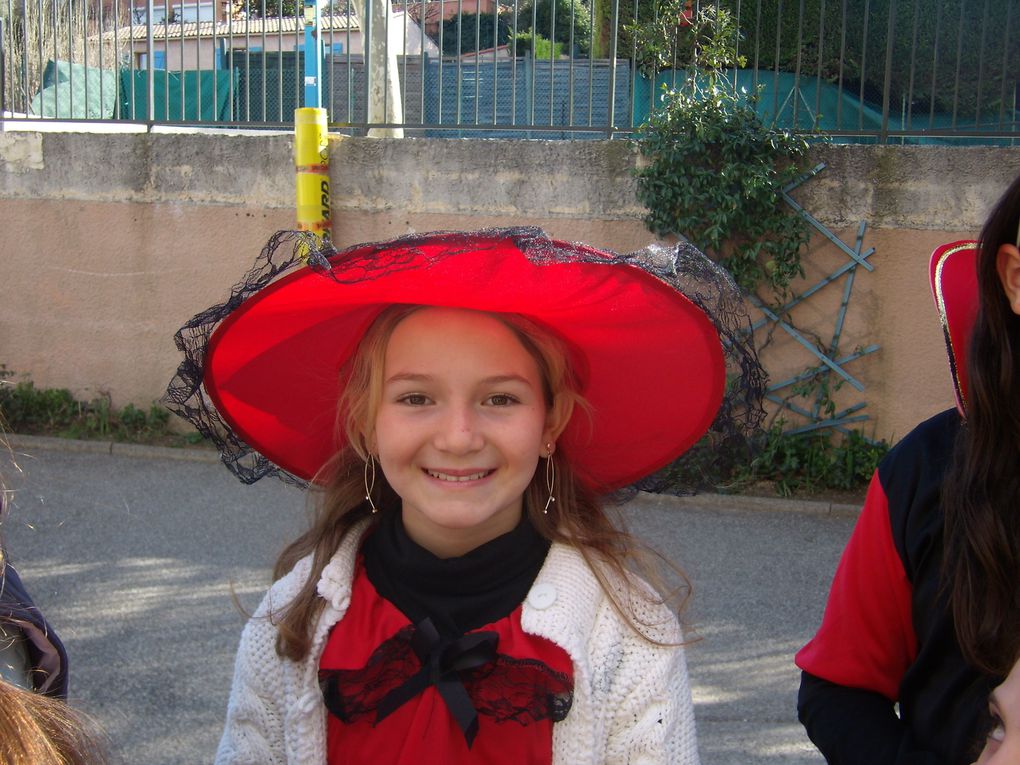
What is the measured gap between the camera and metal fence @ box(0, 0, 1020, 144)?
5.61 meters

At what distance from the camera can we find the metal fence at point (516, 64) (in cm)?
561

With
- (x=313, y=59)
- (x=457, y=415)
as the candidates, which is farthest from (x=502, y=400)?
(x=313, y=59)

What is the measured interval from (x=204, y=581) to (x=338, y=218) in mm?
2587

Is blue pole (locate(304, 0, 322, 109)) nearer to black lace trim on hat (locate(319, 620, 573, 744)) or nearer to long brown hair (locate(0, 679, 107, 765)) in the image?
black lace trim on hat (locate(319, 620, 573, 744))

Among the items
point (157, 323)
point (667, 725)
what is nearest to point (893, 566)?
point (667, 725)

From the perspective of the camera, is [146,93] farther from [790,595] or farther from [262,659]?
[262,659]

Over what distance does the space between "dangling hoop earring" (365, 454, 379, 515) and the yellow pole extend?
4330 mm

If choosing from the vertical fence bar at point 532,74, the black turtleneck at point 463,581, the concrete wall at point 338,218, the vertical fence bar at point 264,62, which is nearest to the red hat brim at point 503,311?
the black turtleneck at point 463,581

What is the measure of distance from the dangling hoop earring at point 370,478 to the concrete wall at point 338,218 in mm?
4172

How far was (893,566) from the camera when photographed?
1.48m

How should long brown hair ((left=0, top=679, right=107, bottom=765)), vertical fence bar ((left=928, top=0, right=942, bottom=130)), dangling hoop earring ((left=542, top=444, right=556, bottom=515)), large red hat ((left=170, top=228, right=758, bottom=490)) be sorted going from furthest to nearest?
vertical fence bar ((left=928, top=0, right=942, bottom=130)) < dangling hoop earring ((left=542, top=444, right=556, bottom=515)) < large red hat ((left=170, top=228, right=758, bottom=490)) < long brown hair ((left=0, top=679, right=107, bottom=765))

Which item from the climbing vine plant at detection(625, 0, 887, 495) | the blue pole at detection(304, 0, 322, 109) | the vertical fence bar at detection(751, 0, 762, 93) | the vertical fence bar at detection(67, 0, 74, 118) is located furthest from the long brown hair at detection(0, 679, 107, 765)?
the vertical fence bar at detection(67, 0, 74, 118)

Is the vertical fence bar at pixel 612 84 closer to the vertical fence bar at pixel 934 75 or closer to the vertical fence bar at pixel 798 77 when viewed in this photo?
the vertical fence bar at pixel 798 77

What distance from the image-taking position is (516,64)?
19.9ft
